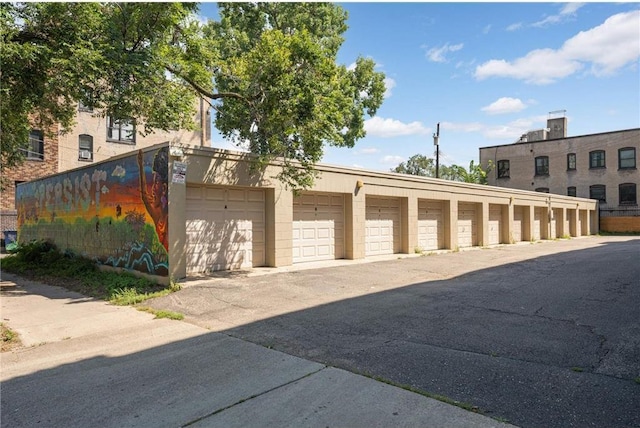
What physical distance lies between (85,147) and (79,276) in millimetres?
19464

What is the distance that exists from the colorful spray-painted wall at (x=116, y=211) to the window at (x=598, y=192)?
1599 inches

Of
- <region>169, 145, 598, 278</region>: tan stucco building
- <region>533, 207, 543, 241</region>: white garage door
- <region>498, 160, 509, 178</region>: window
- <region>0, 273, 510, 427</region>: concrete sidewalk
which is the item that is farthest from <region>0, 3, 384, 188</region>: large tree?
<region>498, 160, 509, 178</region>: window

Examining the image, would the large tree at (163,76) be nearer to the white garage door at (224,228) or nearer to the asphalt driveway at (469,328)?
the white garage door at (224,228)

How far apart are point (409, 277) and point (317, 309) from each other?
4509mm

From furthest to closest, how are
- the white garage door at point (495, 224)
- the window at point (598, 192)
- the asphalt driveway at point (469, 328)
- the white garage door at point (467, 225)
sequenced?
the window at point (598, 192), the white garage door at point (495, 224), the white garage door at point (467, 225), the asphalt driveway at point (469, 328)

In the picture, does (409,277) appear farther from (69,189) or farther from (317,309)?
(69,189)

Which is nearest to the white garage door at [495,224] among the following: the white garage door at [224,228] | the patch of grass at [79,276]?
the white garage door at [224,228]

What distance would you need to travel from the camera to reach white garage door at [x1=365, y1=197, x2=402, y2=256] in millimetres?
16469

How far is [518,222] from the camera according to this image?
87.2 ft

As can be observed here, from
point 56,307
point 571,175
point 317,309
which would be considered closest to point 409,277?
point 317,309

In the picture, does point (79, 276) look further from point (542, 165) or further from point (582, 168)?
point (582, 168)

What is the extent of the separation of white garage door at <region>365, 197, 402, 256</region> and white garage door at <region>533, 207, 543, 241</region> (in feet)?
49.3

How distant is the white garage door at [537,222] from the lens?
28422 mm

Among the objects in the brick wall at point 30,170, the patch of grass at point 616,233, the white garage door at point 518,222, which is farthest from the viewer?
the patch of grass at point 616,233
